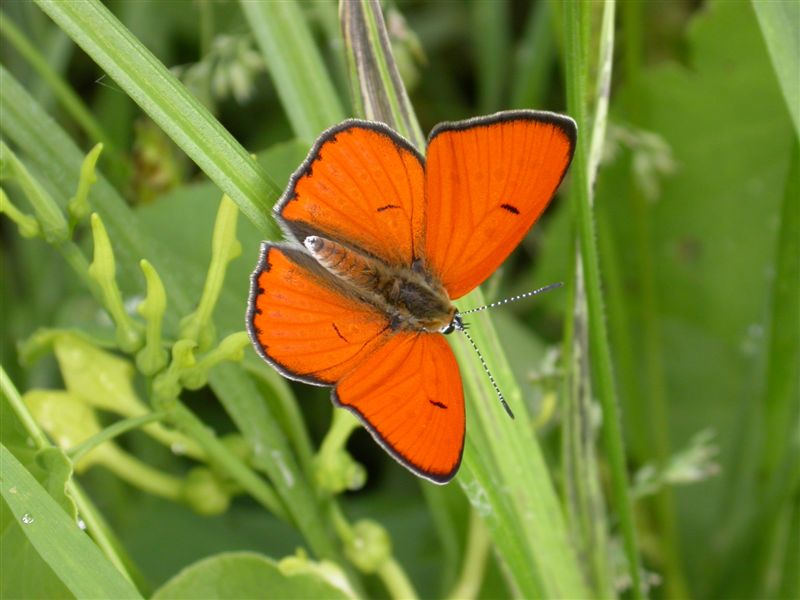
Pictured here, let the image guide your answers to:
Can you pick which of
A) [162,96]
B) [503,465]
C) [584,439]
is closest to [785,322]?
[584,439]

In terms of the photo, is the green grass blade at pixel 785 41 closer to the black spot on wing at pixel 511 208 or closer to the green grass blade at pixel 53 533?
the black spot on wing at pixel 511 208

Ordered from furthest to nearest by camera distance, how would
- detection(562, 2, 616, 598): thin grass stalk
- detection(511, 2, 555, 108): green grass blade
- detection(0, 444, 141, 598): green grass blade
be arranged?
detection(511, 2, 555, 108): green grass blade < detection(562, 2, 616, 598): thin grass stalk < detection(0, 444, 141, 598): green grass blade

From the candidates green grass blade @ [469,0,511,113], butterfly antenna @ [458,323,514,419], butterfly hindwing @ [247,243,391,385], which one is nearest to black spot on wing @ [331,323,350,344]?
butterfly hindwing @ [247,243,391,385]

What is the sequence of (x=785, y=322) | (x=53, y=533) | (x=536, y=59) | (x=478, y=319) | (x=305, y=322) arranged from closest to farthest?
(x=53, y=533)
(x=305, y=322)
(x=478, y=319)
(x=785, y=322)
(x=536, y=59)

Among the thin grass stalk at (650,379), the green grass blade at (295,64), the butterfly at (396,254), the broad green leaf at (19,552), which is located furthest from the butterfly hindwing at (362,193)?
the thin grass stalk at (650,379)

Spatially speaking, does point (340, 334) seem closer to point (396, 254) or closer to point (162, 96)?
point (396, 254)

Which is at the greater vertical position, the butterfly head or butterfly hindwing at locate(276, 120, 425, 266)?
butterfly hindwing at locate(276, 120, 425, 266)

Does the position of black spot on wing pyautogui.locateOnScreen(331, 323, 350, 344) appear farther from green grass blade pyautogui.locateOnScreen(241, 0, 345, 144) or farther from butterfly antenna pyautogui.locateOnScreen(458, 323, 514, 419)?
green grass blade pyautogui.locateOnScreen(241, 0, 345, 144)
